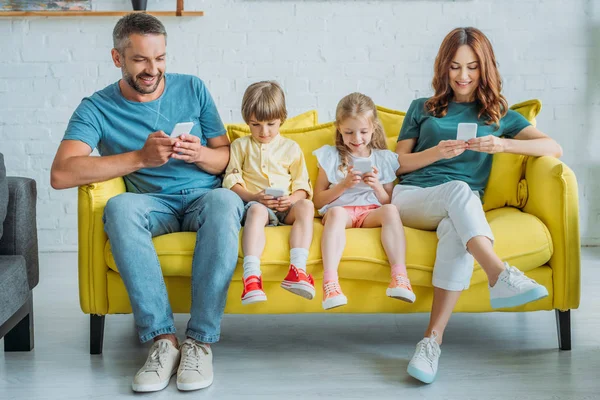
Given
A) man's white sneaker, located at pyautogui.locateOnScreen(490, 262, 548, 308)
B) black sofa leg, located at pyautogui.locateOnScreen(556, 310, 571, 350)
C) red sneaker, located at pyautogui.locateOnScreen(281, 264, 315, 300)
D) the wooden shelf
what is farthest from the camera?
the wooden shelf

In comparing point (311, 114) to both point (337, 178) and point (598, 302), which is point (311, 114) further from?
point (598, 302)

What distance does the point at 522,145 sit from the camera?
2.58 m

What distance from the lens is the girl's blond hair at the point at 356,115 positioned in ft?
8.43

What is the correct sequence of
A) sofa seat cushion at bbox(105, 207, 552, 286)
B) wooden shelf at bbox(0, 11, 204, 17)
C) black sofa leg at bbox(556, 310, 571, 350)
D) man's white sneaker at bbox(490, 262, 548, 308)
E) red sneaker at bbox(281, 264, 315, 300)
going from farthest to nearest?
wooden shelf at bbox(0, 11, 204, 17), black sofa leg at bbox(556, 310, 571, 350), sofa seat cushion at bbox(105, 207, 552, 286), red sneaker at bbox(281, 264, 315, 300), man's white sneaker at bbox(490, 262, 548, 308)

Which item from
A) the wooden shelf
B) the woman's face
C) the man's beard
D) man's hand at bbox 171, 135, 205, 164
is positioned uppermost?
the wooden shelf

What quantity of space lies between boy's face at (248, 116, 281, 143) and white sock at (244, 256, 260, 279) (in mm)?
540

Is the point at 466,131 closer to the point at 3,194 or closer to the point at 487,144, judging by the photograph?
the point at 487,144

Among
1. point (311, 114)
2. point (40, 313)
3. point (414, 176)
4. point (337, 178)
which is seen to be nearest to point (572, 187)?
point (414, 176)

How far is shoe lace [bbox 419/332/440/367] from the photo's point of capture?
88.1 inches

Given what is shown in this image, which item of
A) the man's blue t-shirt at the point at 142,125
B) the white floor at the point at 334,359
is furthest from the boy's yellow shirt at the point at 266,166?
the white floor at the point at 334,359

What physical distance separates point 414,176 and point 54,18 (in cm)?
229

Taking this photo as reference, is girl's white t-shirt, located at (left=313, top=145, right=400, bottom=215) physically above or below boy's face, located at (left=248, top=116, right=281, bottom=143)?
below

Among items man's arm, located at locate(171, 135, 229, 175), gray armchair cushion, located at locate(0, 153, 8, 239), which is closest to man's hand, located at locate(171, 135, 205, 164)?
man's arm, located at locate(171, 135, 229, 175)

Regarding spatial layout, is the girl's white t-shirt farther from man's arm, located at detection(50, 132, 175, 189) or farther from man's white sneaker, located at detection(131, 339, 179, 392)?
man's white sneaker, located at detection(131, 339, 179, 392)
